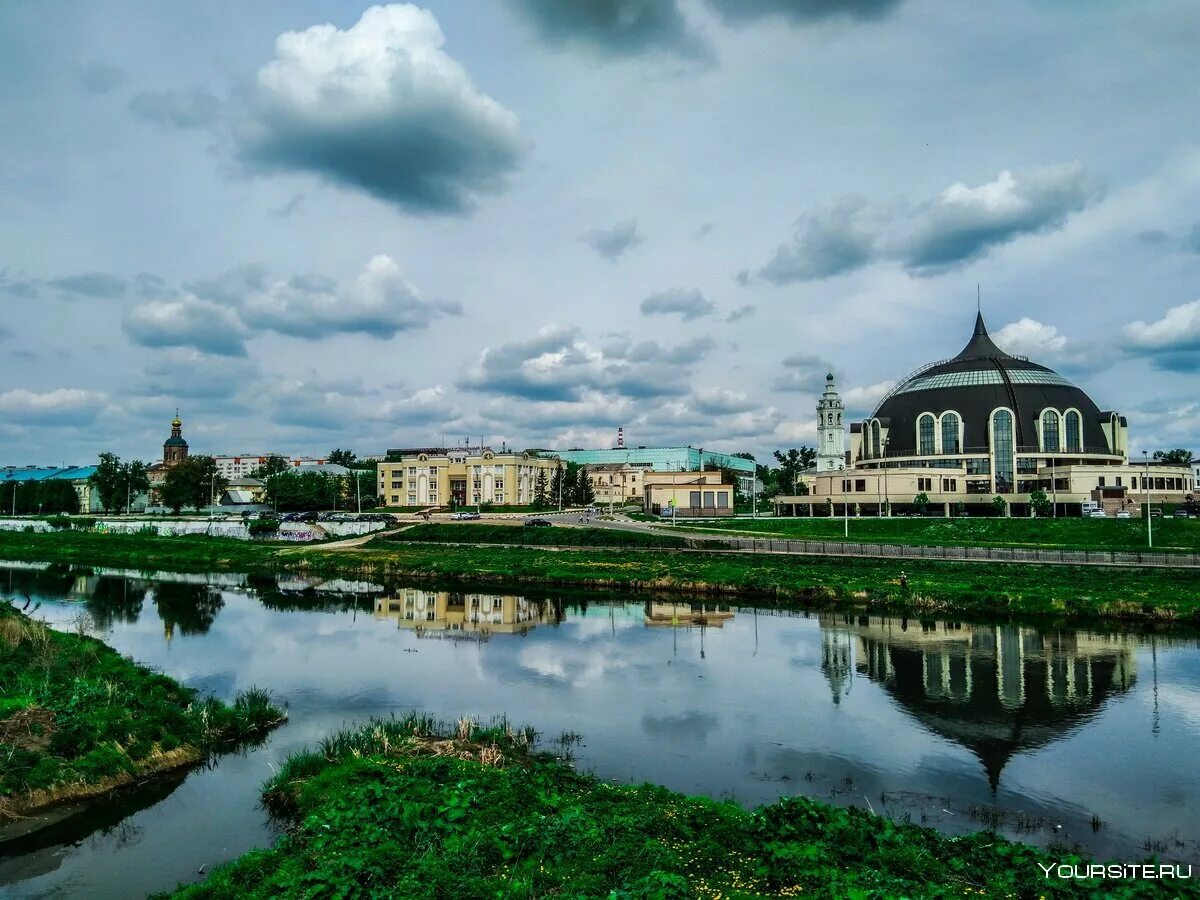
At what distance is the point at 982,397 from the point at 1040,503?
2199 centimetres

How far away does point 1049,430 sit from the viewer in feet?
322

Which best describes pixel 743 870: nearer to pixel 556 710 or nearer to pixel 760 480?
pixel 556 710

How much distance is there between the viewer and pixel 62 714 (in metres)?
17.5

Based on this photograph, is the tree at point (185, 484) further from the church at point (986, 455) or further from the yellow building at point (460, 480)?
the church at point (986, 455)

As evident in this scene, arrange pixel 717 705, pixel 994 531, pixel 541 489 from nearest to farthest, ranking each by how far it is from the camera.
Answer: pixel 717 705 < pixel 994 531 < pixel 541 489

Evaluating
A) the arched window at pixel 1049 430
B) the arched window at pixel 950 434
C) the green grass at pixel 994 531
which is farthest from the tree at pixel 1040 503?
the arched window at pixel 1049 430

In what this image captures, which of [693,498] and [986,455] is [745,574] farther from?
[986,455]

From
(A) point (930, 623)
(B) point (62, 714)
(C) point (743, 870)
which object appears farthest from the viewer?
(A) point (930, 623)

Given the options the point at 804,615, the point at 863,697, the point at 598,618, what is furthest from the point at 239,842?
the point at 804,615

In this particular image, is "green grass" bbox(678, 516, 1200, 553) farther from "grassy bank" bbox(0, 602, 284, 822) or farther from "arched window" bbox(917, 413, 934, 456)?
"grassy bank" bbox(0, 602, 284, 822)

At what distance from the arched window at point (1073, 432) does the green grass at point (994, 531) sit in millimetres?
32708

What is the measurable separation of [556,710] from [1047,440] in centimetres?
9777

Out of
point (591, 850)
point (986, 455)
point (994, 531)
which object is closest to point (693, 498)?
point (986, 455)

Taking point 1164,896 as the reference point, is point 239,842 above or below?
below
